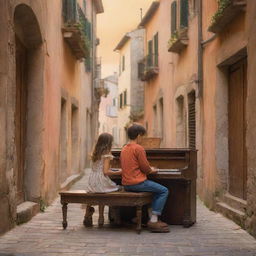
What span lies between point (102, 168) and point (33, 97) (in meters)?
2.71

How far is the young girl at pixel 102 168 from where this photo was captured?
7668 mm

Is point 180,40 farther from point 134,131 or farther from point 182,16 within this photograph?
point 134,131

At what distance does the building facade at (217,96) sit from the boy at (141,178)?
4.02 feet

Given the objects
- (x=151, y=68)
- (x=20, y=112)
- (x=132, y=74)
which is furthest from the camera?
(x=132, y=74)

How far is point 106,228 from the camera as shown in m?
7.88

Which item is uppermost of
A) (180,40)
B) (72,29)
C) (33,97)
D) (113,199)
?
(72,29)

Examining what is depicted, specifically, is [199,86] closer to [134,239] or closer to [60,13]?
[60,13]

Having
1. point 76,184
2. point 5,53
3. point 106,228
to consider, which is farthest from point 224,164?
point 76,184

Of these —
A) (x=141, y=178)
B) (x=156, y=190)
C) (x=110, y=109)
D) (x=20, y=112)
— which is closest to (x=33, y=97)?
(x=20, y=112)

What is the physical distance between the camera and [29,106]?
32.2ft

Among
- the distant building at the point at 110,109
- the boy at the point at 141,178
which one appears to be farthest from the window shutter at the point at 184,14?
the distant building at the point at 110,109

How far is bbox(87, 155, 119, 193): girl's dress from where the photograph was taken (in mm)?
7650

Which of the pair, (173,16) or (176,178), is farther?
(173,16)

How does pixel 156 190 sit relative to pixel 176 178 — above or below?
below
